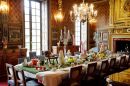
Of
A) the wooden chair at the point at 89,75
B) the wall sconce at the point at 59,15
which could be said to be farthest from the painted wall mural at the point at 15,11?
the wooden chair at the point at 89,75

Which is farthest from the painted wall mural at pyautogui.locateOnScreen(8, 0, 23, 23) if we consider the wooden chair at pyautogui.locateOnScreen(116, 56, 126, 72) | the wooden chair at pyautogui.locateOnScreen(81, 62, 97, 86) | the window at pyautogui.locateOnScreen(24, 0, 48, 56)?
the wooden chair at pyautogui.locateOnScreen(116, 56, 126, 72)

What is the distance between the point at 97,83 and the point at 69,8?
6101 millimetres

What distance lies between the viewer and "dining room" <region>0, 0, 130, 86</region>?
12.9ft

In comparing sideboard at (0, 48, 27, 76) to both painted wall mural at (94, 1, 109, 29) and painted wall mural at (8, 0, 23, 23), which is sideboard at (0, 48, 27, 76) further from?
painted wall mural at (94, 1, 109, 29)

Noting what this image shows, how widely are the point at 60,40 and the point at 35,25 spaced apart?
1701 millimetres

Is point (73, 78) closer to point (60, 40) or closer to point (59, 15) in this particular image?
point (60, 40)

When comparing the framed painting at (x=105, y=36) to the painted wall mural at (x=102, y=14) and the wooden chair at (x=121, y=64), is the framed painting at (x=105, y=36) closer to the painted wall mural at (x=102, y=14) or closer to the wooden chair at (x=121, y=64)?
the painted wall mural at (x=102, y=14)

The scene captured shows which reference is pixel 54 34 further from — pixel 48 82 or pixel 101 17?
pixel 48 82

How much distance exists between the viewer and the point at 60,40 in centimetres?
859

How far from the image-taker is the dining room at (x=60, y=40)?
12.9 ft

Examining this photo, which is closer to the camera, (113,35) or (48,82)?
(48,82)

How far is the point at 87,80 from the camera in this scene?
12.7 feet

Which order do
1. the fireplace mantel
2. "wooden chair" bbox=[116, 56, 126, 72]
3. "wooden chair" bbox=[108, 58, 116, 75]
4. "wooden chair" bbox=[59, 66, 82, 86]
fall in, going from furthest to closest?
the fireplace mantel → "wooden chair" bbox=[116, 56, 126, 72] → "wooden chair" bbox=[108, 58, 116, 75] → "wooden chair" bbox=[59, 66, 82, 86]

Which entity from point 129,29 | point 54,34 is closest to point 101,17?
point 129,29
